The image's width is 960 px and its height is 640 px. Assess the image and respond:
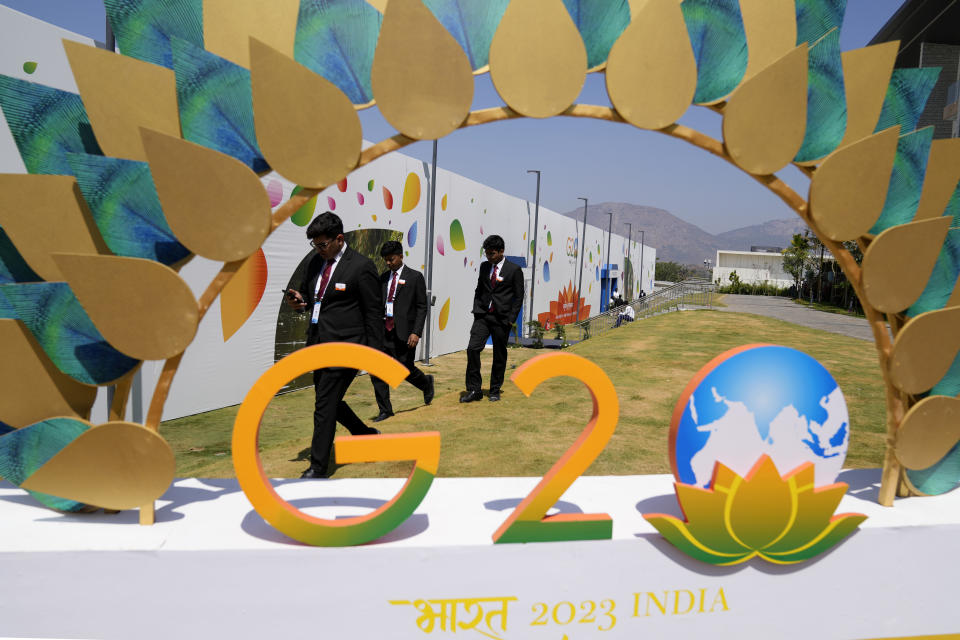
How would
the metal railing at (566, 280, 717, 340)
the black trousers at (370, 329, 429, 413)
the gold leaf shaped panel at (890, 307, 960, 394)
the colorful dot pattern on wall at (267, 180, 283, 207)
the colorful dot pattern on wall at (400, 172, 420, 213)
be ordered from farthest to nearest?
1. the metal railing at (566, 280, 717, 340)
2. the colorful dot pattern on wall at (400, 172, 420, 213)
3. the colorful dot pattern on wall at (267, 180, 283, 207)
4. the black trousers at (370, 329, 429, 413)
5. the gold leaf shaped panel at (890, 307, 960, 394)

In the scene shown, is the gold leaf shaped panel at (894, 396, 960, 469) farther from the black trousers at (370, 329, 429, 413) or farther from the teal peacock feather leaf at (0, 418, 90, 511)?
the black trousers at (370, 329, 429, 413)

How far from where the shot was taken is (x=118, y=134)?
2.15 m

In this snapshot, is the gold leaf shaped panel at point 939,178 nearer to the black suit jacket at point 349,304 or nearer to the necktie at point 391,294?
the black suit jacket at point 349,304

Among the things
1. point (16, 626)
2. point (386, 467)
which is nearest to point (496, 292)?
point (386, 467)

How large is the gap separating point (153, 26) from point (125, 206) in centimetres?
71

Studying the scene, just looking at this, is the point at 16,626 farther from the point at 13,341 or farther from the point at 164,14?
the point at 164,14

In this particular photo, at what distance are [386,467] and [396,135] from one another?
271 cm

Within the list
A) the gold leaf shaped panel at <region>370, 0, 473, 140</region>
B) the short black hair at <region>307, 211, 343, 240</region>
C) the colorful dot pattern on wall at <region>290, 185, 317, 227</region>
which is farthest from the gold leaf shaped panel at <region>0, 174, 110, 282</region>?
the colorful dot pattern on wall at <region>290, 185, 317, 227</region>

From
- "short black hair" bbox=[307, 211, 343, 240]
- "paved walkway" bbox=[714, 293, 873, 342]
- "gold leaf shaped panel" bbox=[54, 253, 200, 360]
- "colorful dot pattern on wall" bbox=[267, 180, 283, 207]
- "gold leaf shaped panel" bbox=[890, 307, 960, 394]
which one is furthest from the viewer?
"paved walkway" bbox=[714, 293, 873, 342]

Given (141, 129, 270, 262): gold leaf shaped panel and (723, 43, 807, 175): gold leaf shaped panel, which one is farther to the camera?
(723, 43, 807, 175): gold leaf shaped panel

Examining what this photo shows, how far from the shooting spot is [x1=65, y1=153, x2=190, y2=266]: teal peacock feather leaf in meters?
2.07

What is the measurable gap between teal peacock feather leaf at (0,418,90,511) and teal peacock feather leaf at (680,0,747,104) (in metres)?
2.86

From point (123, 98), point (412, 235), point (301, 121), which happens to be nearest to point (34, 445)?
point (123, 98)

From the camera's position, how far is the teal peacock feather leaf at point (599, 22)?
2.36 m
